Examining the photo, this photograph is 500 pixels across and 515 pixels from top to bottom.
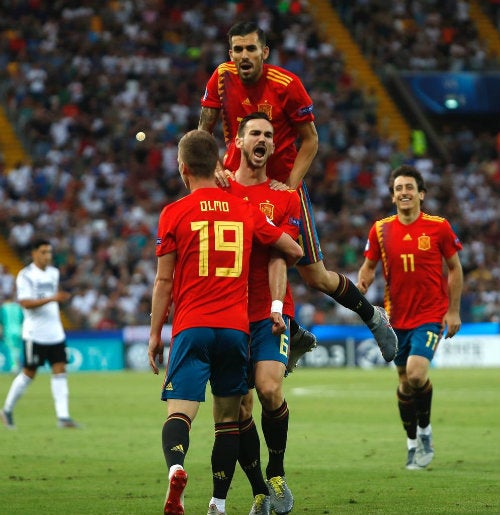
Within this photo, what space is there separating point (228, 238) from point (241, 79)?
1996 millimetres

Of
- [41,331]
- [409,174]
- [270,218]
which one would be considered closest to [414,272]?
[409,174]

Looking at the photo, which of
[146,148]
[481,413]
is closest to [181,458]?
[481,413]

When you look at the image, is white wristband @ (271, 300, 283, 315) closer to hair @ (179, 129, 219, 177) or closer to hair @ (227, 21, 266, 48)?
hair @ (179, 129, 219, 177)

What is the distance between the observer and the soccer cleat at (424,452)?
1190 cm

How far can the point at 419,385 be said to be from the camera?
1220 cm

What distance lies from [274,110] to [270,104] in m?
0.05

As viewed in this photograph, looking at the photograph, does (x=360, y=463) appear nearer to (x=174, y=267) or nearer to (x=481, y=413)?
(x=174, y=267)

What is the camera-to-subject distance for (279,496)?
8750mm

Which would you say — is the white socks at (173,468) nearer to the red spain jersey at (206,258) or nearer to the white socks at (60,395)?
the red spain jersey at (206,258)

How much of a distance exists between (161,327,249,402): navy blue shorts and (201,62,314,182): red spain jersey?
6.59 ft

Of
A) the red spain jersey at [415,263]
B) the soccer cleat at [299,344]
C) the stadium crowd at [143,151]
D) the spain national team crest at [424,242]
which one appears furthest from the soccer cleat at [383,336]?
the stadium crowd at [143,151]

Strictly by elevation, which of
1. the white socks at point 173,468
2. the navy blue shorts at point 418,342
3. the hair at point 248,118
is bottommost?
the white socks at point 173,468

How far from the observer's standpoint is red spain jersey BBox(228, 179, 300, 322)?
Result: 28.2 ft

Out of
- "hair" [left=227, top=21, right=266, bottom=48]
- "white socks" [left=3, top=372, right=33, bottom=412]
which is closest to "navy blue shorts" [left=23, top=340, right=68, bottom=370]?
"white socks" [left=3, top=372, right=33, bottom=412]
